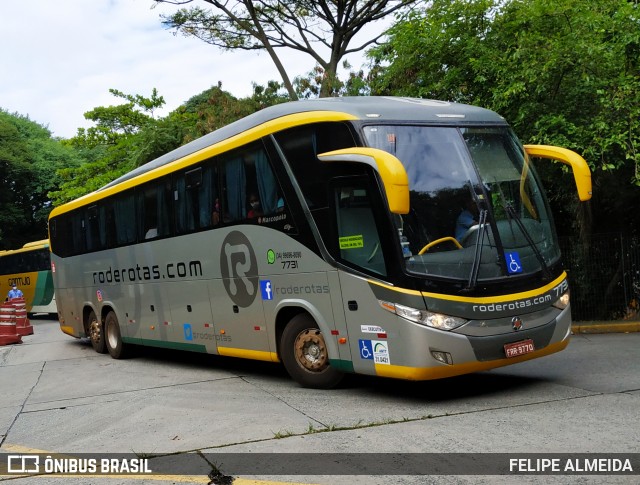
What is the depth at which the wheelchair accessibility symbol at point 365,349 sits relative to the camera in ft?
27.3

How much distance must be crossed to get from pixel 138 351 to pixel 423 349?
33.8ft

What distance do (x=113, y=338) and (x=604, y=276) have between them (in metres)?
10.4

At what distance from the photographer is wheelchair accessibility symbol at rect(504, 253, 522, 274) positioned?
8.09 m

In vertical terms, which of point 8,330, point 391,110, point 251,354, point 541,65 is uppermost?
point 541,65

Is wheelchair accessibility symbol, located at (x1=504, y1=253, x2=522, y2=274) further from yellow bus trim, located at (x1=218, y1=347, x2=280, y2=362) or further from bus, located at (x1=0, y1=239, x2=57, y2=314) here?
bus, located at (x1=0, y1=239, x2=57, y2=314)

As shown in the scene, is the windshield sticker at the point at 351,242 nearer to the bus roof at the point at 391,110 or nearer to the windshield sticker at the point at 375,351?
the windshield sticker at the point at 375,351

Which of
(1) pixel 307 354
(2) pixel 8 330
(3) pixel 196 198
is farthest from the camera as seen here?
(2) pixel 8 330

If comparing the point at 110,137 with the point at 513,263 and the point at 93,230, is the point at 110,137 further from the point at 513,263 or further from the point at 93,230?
the point at 513,263

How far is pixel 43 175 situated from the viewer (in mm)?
50750

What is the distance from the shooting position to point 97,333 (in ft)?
55.2

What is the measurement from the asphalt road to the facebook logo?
1.19 m

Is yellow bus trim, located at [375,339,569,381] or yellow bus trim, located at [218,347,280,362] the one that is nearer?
yellow bus trim, located at [375,339,569,381]

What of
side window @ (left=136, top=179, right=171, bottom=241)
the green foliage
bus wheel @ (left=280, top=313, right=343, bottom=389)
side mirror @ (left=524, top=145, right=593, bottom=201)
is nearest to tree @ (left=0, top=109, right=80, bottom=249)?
side window @ (left=136, top=179, right=171, bottom=241)

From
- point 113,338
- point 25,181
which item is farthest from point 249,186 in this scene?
point 25,181
